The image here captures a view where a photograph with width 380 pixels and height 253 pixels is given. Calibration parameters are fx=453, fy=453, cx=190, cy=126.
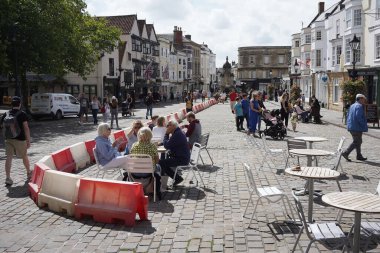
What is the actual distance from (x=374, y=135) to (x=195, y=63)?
91927 mm

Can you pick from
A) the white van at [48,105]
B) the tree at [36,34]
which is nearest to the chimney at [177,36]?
the tree at [36,34]

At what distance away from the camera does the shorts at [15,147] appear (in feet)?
34.3

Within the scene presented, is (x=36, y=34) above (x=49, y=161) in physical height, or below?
above

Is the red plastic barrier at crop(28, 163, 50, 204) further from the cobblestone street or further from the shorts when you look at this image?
the shorts

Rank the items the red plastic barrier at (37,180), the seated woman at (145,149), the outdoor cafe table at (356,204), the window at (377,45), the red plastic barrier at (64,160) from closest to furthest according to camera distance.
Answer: the outdoor cafe table at (356,204) < the red plastic barrier at (37,180) < the seated woman at (145,149) < the red plastic barrier at (64,160) < the window at (377,45)

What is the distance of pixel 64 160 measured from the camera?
37.2 feet

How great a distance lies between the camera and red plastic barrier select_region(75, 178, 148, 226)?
728cm

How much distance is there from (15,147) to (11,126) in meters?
0.55

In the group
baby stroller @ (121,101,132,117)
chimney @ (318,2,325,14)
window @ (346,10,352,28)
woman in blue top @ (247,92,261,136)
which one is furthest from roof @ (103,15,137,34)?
woman in blue top @ (247,92,261,136)

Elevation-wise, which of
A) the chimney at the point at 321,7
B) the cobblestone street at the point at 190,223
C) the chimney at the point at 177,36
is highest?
the chimney at the point at 177,36

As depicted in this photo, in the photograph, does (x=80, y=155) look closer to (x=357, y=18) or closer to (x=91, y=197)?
(x=91, y=197)

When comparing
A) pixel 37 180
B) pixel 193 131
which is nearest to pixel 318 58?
pixel 193 131

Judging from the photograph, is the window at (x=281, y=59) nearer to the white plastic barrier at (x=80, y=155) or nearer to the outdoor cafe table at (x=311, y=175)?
the white plastic barrier at (x=80, y=155)

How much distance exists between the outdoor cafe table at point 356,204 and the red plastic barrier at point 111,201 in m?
3.10
